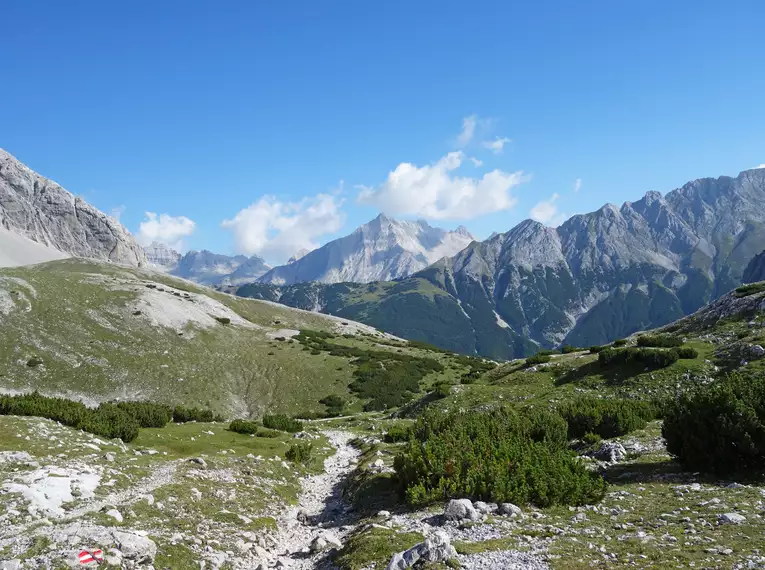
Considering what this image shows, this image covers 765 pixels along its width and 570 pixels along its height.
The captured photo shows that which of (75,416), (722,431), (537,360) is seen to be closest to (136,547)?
(75,416)

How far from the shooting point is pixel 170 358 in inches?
3059

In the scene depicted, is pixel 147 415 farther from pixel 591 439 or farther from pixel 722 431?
pixel 722 431

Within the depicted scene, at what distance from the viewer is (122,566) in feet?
35.6

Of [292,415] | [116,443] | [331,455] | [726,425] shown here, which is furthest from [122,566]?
[292,415]

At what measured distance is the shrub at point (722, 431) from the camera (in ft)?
47.4

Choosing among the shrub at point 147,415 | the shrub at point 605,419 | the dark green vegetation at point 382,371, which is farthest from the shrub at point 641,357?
the dark green vegetation at point 382,371

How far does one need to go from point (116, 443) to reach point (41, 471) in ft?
22.0

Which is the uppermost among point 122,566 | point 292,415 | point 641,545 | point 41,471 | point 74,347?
point 74,347

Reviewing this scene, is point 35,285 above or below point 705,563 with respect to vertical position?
above

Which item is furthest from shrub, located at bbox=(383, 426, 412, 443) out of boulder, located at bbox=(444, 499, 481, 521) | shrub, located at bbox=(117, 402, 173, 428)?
boulder, located at bbox=(444, 499, 481, 521)

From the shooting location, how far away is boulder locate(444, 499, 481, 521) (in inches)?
519

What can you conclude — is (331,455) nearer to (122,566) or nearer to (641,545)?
(122,566)

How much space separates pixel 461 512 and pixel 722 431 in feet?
29.2

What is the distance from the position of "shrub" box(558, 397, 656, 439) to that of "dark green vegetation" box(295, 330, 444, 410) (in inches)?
1796
